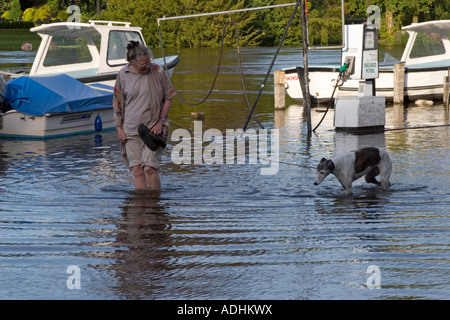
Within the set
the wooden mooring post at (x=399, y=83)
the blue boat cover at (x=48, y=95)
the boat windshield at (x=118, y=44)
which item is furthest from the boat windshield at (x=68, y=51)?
the wooden mooring post at (x=399, y=83)

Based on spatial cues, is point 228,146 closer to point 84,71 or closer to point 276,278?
point 84,71

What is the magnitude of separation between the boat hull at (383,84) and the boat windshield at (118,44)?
4.72m

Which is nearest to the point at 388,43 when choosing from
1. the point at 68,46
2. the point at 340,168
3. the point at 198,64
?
the point at 198,64

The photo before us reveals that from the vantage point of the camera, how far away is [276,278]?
6.54m

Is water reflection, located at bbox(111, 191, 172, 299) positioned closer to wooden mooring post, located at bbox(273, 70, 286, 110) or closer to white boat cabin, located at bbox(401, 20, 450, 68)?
wooden mooring post, located at bbox(273, 70, 286, 110)

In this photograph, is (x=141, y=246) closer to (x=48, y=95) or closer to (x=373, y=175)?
(x=373, y=175)

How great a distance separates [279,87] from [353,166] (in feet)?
37.3

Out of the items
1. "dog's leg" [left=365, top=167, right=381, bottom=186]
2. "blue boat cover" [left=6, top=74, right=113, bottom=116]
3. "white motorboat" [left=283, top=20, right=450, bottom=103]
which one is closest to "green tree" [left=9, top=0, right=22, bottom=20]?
"white motorboat" [left=283, top=20, right=450, bottom=103]

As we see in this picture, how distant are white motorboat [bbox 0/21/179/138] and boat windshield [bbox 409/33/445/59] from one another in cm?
878

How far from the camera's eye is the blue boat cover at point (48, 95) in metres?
16.8

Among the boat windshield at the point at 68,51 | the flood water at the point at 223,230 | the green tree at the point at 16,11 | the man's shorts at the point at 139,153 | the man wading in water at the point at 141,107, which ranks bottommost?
the flood water at the point at 223,230

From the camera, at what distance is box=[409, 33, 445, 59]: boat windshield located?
79.1 feet

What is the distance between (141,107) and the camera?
31.3 ft

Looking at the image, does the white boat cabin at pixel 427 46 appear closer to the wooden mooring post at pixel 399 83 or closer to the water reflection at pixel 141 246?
the wooden mooring post at pixel 399 83
